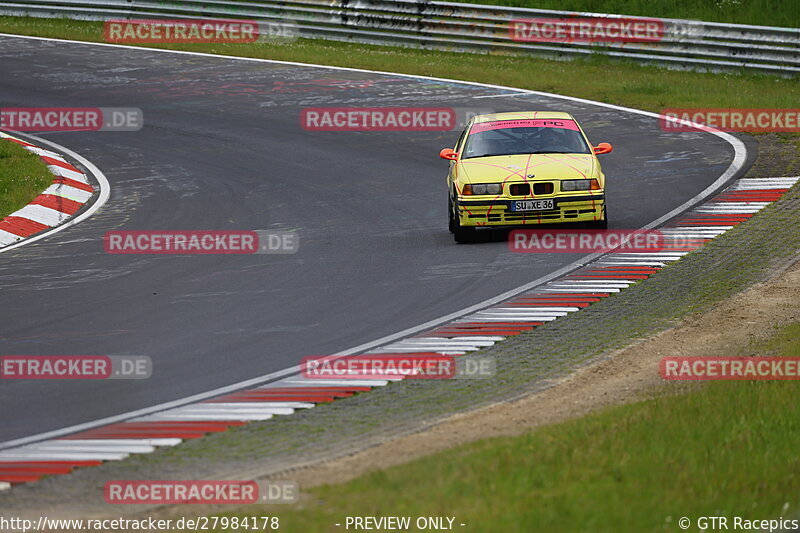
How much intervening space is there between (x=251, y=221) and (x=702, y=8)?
18998 mm

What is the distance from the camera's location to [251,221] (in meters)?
16.4

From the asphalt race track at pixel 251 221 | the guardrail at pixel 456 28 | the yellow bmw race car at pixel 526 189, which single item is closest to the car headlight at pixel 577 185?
the yellow bmw race car at pixel 526 189

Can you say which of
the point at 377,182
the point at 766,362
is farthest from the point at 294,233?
the point at 766,362

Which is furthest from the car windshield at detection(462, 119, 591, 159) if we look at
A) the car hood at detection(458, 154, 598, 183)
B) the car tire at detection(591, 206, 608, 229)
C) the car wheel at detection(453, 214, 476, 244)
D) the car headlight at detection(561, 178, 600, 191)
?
the car wheel at detection(453, 214, 476, 244)

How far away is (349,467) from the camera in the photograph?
7453 millimetres

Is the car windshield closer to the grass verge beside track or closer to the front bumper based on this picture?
the front bumper

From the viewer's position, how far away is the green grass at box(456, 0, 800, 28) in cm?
3028

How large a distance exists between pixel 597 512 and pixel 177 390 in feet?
13.4

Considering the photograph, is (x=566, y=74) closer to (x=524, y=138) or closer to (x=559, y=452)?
(x=524, y=138)

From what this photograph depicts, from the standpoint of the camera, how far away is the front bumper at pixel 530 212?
1453 cm

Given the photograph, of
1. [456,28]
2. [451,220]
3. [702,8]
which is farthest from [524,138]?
[702,8]

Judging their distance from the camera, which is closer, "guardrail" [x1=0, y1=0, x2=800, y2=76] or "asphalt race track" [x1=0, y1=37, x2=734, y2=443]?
"asphalt race track" [x1=0, y1=37, x2=734, y2=443]

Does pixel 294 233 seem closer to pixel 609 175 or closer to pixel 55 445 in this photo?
pixel 609 175

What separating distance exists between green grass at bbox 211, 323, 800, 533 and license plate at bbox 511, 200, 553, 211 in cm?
641
